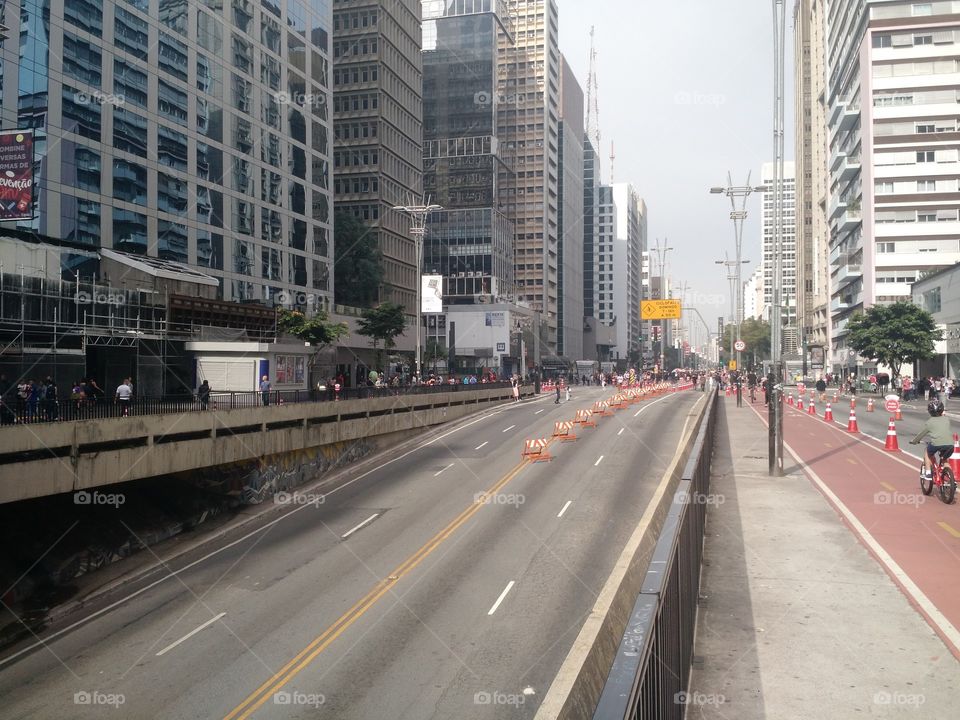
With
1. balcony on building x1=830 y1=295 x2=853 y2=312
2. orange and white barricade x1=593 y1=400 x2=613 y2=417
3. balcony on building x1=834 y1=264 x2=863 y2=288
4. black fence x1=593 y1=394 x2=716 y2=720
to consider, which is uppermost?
balcony on building x1=834 y1=264 x2=863 y2=288

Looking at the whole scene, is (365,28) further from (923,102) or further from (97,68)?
(923,102)

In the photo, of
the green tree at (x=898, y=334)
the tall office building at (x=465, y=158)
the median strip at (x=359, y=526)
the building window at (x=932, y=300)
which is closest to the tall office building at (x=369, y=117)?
the tall office building at (x=465, y=158)

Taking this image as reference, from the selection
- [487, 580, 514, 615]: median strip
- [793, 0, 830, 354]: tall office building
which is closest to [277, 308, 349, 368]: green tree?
[487, 580, 514, 615]: median strip

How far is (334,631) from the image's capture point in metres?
12.9

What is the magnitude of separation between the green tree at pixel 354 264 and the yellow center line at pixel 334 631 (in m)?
61.2

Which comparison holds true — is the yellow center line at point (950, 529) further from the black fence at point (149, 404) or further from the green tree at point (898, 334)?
the green tree at point (898, 334)

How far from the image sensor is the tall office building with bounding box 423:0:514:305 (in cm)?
11756

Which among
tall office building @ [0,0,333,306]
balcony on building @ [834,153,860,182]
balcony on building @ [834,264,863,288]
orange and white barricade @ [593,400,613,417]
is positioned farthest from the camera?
balcony on building @ [834,264,863,288]

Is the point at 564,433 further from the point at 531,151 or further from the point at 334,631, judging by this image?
the point at 531,151

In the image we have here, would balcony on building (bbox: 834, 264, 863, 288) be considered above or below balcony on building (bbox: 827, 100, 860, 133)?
below

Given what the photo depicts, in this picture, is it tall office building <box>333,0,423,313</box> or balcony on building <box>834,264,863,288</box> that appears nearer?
tall office building <box>333,0,423,313</box>

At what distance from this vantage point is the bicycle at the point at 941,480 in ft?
50.8

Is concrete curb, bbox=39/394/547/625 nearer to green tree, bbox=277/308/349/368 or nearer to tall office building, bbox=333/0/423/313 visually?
green tree, bbox=277/308/349/368

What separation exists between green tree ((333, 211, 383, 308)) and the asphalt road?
56.6 meters
